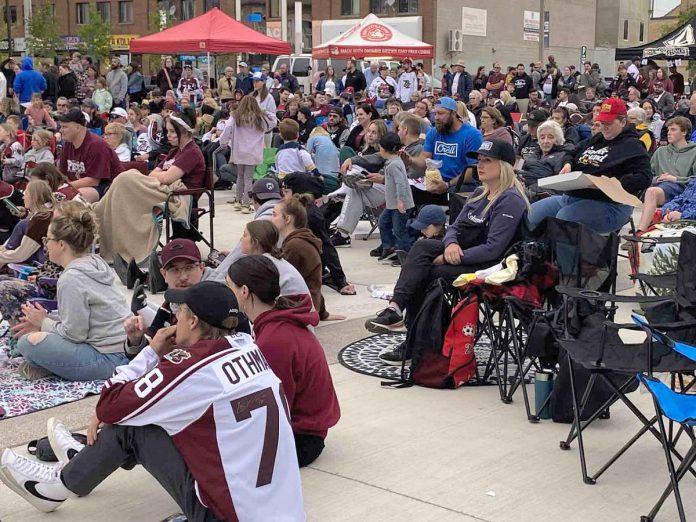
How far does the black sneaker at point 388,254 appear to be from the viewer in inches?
394

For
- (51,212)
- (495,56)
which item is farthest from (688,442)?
(495,56)

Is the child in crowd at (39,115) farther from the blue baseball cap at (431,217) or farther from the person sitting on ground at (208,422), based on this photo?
the person sitting on ground at (208,422)

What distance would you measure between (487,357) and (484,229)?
86 centimetres

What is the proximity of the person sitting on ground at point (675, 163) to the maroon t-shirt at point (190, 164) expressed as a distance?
14.3 ft

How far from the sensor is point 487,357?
645 centimetres

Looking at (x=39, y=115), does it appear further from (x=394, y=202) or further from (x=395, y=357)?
(x=395, y=357)

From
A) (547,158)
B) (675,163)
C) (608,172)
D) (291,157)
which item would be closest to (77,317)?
(608,172)

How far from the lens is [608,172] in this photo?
7.43 metres

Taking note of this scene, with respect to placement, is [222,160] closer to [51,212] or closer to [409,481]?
[51,212]

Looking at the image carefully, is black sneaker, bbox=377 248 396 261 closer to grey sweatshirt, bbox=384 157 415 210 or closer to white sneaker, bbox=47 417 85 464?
grey sweatshirt, bbox=384 157 415 210

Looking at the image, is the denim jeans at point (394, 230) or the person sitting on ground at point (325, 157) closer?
the denim jeans at point (394, 230)

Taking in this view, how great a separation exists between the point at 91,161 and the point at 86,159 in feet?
0.20

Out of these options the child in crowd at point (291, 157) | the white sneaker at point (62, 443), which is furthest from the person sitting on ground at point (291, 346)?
the child in crowd at point (291, 157)

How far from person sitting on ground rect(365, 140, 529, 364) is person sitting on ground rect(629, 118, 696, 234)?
3505 mm
